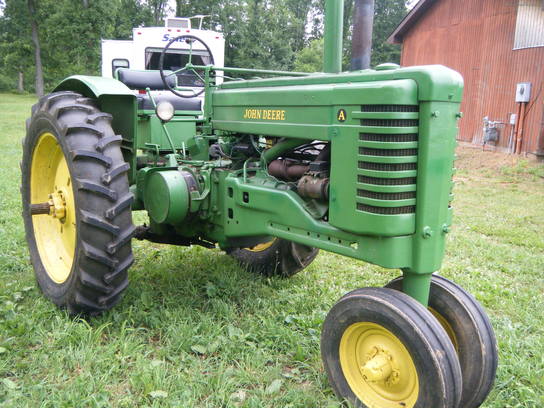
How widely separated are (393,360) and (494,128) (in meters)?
12.5

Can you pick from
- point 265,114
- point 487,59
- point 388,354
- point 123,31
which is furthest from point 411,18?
point 123,31

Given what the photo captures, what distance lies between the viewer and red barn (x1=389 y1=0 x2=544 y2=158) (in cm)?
1237

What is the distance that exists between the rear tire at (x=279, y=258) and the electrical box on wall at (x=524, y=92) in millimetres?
10406

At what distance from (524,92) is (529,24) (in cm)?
180

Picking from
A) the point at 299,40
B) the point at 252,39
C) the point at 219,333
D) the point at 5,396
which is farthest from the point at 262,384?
the point at 299,40

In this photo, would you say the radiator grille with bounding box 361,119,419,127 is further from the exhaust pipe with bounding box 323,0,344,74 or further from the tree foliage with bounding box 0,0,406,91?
the tree foliage with bounding box 0,0,406,91

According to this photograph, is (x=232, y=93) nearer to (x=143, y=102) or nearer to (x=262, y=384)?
(x=143, y=102)

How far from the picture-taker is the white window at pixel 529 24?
40.9 feet

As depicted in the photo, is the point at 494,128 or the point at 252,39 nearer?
the point at 494,128

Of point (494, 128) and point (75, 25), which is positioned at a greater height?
point (75, 25)

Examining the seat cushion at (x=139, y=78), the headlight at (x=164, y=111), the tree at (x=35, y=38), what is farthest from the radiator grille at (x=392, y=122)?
the tree at (x=35, y=38)

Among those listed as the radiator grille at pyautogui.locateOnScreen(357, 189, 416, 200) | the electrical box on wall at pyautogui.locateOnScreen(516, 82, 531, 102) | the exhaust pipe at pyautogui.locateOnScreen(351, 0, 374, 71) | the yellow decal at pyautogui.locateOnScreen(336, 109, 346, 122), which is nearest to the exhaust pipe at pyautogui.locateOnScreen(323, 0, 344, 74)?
the exhaust pipe at pyautogui.locateOnScreen(351, 0, 374, 71)

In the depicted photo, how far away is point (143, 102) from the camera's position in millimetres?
3982

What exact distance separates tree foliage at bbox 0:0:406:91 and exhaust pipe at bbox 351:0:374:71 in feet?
96.8
